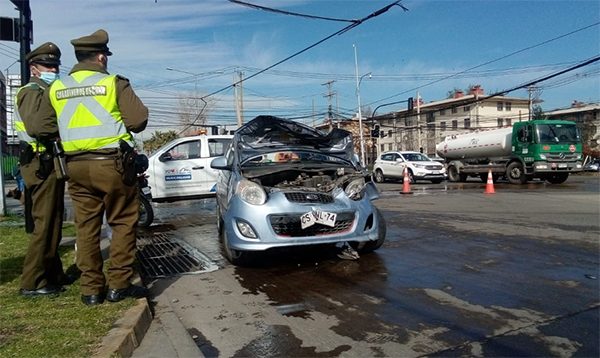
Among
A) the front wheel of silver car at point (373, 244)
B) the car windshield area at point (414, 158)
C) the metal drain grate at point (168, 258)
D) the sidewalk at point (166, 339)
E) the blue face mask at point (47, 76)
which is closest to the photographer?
the sidewalk at point (166, 339)

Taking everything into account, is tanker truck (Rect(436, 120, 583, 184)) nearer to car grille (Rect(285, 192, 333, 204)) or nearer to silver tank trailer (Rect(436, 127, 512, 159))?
silver tank trailer (Rect(436, 127, 512, 159))

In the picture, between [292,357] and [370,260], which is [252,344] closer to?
[292,357]

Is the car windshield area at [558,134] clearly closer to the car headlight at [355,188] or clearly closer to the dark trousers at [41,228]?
the car headlight at [355,188]

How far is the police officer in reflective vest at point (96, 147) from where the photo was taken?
3.50 metres

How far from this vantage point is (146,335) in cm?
339

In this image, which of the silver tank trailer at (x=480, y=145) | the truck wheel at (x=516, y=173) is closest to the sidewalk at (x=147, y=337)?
the truck wheel at (x=516, y=173)

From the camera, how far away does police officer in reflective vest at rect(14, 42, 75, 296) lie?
381 centimetres

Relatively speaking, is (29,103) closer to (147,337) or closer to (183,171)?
(147,337)

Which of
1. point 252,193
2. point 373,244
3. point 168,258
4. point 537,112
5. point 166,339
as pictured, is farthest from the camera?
point 537,112

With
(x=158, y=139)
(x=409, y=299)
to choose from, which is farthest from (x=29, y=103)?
Result: (x=158, y=139)

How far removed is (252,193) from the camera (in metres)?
5.22

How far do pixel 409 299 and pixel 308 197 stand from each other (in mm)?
1674

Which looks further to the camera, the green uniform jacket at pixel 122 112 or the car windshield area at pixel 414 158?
the car windshield area at pixel 414 158

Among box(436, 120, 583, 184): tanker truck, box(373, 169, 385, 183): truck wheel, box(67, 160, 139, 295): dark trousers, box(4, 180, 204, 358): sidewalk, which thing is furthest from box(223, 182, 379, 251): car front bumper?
box(373, 169, 385, 183): truck wheel
